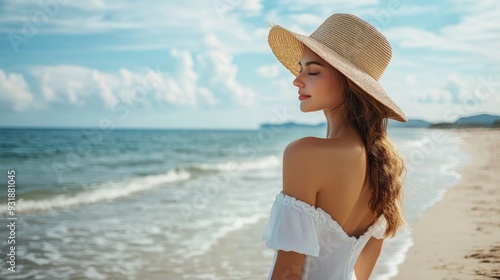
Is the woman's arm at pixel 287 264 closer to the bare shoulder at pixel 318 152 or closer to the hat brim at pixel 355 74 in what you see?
the bare shoulder at pixel 318 152

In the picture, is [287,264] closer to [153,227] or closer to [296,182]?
[296,182]

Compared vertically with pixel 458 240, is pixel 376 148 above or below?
above

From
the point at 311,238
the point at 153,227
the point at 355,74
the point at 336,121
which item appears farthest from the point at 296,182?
the point at 153,227

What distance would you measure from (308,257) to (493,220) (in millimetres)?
6440

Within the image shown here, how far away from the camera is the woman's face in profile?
6.20 feet

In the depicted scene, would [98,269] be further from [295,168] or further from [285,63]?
[295,168]

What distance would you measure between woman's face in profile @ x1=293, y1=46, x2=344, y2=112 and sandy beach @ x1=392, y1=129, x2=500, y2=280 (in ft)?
11.8

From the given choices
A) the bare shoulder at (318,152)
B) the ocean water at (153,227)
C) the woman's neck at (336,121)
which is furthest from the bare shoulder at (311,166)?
the ocean water at (153,227)

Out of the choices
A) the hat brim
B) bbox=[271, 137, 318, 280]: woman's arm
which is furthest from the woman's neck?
bbox=[271, 137, 318, 280]: woman's arm

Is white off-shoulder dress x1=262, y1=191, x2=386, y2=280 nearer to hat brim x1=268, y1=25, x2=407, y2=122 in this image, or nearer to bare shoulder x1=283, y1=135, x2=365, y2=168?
bare shoulder x1=283, y1=135, x2=365, y2=168

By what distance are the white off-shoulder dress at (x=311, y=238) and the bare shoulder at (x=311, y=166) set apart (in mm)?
37

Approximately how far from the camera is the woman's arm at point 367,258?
2.14 meters

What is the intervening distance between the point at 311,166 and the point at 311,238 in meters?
0.22

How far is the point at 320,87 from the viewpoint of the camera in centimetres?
189
